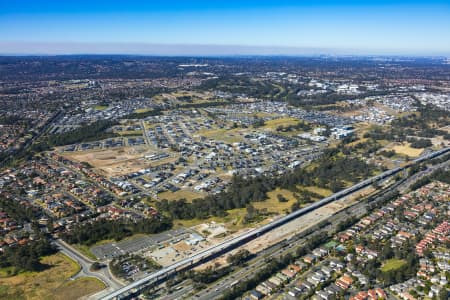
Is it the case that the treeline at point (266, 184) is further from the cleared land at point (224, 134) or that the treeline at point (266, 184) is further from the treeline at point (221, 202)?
the cleared land at point (224, 134)

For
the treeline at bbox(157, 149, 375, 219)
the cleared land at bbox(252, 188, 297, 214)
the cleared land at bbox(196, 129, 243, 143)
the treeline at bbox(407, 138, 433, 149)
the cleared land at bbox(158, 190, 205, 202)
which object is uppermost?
the cleared land at bbox(196, 129, 243, 143)

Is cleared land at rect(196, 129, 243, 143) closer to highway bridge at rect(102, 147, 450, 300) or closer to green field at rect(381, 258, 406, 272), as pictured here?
highway bridge at rect(102, 147, 450, 300)

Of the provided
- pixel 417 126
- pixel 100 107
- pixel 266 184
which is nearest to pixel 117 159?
pixel 266 184

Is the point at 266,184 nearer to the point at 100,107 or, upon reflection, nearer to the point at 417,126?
the point at 417,126

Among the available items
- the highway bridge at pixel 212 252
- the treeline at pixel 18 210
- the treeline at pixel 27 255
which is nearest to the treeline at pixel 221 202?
the highway bridge at pixel 212 252

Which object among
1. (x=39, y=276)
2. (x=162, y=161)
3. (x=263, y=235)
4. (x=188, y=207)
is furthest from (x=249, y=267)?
(x=162, y=161)

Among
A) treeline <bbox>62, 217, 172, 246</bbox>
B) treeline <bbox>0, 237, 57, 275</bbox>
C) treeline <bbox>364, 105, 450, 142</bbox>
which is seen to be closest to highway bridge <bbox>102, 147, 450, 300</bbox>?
treeline <bbox>62, 217, 172, 246</bbox>

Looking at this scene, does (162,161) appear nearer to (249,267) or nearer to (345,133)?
(249,267)
